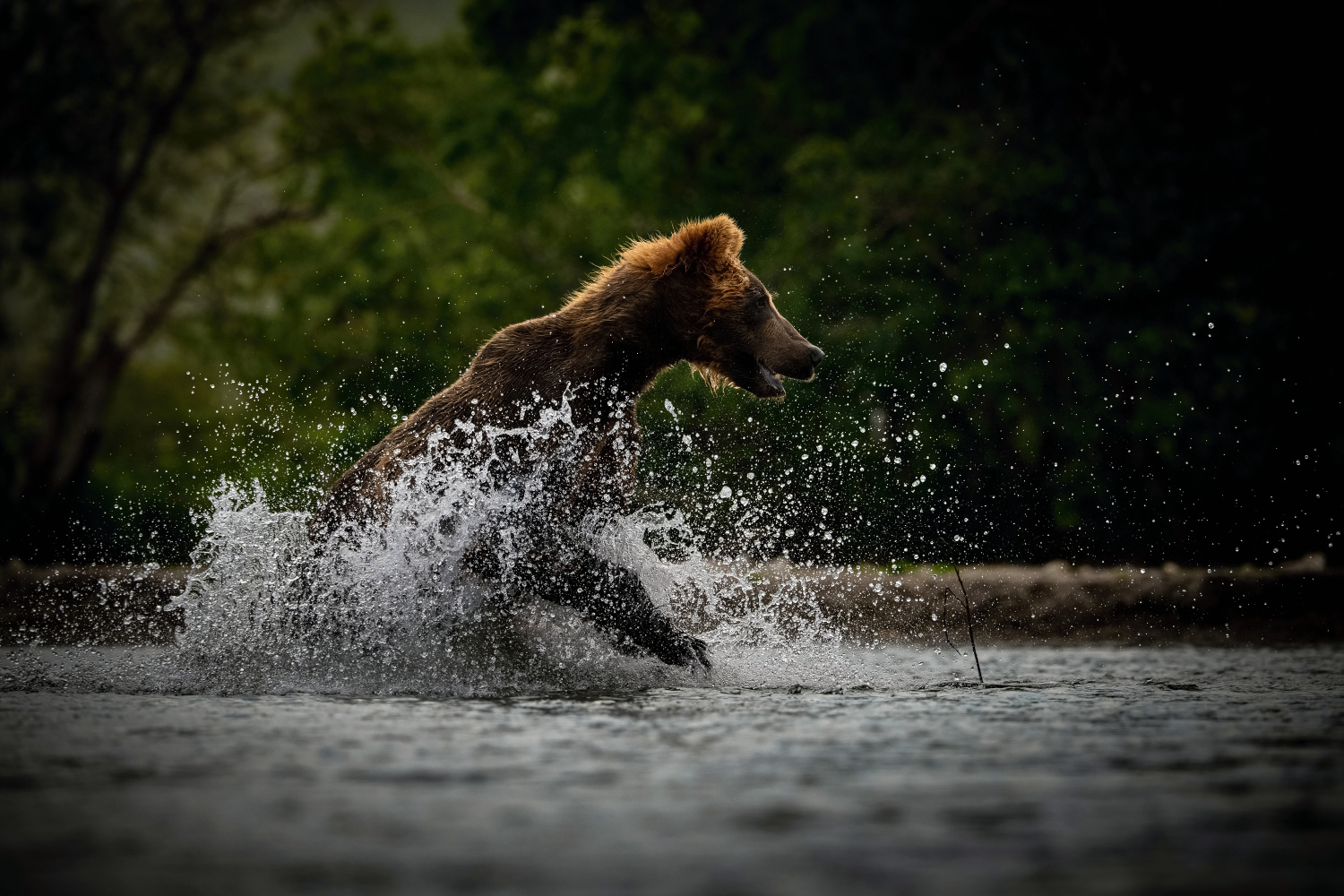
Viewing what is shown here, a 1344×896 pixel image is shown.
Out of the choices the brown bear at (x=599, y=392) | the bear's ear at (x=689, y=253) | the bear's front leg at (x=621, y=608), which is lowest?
the bear's front leg at (x=621, y=608)

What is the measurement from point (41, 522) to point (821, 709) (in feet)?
41.5

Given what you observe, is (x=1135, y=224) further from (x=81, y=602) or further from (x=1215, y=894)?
(x=1215, y=894)

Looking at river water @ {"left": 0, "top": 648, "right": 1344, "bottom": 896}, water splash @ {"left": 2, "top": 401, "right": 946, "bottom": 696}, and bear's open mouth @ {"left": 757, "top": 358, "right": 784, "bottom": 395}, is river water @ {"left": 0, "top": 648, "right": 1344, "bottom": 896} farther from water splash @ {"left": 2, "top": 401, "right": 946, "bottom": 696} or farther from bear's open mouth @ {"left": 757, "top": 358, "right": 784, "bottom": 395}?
bear's open mouth @ {"left": 757, "top": 358, "right": 784, "bottom": 395}

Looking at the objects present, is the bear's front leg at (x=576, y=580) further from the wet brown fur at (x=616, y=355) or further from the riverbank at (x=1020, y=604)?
the riverbank at (x=1020, y=604)

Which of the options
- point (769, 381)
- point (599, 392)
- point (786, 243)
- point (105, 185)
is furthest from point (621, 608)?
point (105, 185)

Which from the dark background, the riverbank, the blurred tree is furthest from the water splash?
the blurred tree

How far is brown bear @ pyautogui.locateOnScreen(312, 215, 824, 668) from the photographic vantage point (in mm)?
7676

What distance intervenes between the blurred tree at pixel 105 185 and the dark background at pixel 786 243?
0.07 m

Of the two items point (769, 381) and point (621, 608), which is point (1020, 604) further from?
point (621, 608)

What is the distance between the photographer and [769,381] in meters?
8.52

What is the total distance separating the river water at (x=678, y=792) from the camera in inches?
126

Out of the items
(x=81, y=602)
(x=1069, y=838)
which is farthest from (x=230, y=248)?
(x=1069, y=838)

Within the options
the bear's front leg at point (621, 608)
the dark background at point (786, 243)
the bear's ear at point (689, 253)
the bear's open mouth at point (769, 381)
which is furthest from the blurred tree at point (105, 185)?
the bear's front leg at point (621, 608)

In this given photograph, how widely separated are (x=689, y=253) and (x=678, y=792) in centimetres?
456
